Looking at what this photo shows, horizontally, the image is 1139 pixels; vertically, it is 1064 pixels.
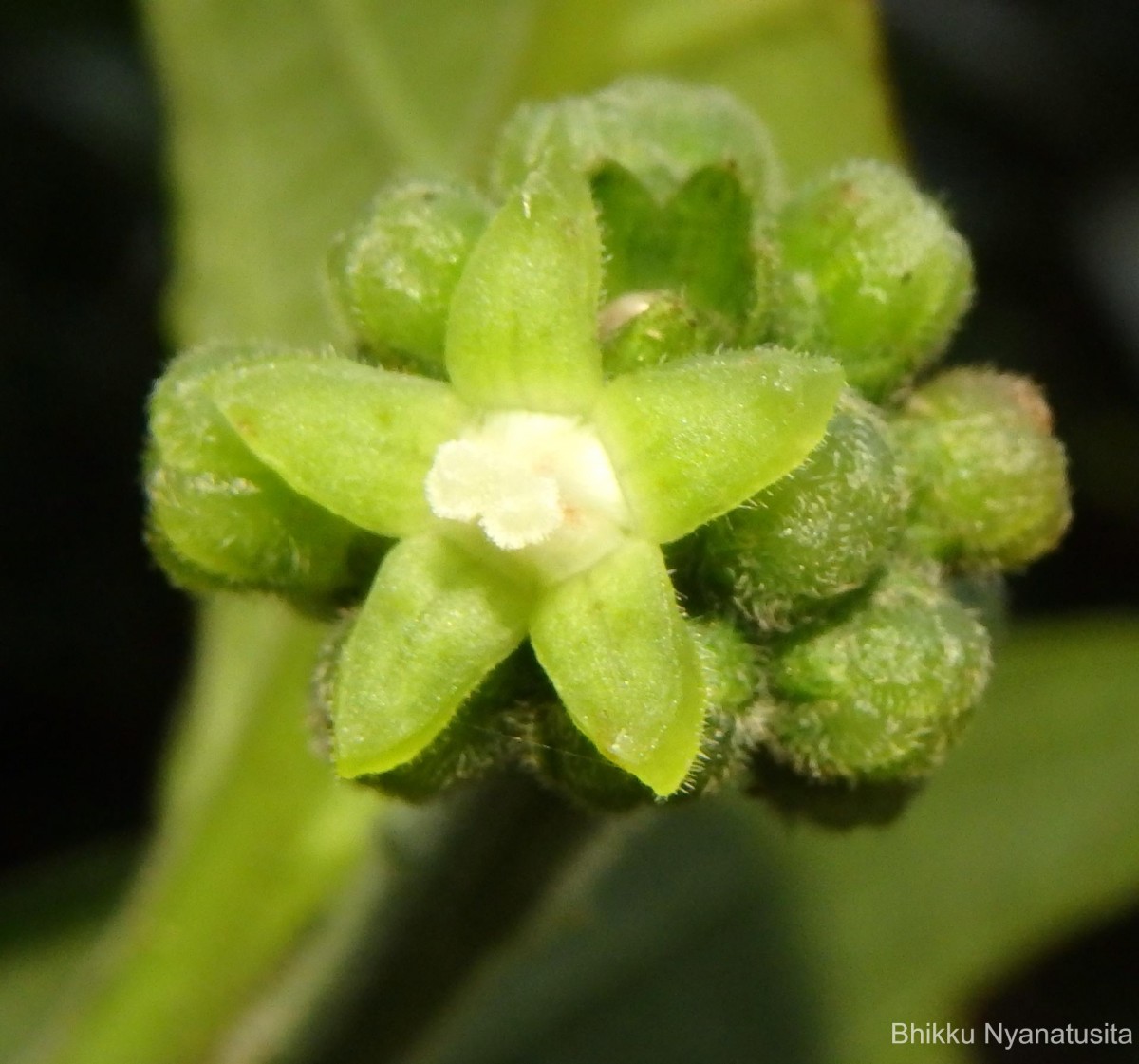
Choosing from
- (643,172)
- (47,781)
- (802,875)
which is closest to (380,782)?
(643,172)

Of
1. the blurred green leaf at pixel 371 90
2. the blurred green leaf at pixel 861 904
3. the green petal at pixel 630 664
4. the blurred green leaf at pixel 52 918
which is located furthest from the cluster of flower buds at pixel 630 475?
the blurred green leaf at pixel 52 918

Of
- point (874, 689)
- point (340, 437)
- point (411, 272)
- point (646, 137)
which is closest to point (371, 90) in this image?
point (646, 137)

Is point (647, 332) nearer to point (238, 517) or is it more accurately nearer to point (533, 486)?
point (533, 486)

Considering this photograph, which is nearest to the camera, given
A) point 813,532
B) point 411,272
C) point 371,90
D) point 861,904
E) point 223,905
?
point 813,532

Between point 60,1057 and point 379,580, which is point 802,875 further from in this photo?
point 379,580

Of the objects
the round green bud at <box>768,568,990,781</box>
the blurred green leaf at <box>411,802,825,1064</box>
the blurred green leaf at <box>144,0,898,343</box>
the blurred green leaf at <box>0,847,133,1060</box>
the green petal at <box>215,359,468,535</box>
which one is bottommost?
the blurred green leaf at <box>411,802,825,1064</box>

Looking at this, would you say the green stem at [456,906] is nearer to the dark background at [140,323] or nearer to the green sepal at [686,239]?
the green sepal at [686,239]

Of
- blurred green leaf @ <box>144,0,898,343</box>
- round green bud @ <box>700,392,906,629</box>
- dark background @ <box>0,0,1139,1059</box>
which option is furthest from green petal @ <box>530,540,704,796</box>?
dark background @ <box>0,0,1139,1059</box>

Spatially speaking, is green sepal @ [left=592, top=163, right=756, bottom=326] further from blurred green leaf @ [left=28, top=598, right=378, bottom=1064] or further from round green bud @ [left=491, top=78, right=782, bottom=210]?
blurred green leaf @ [left=28, top=598, right=378, bottom=1064]
